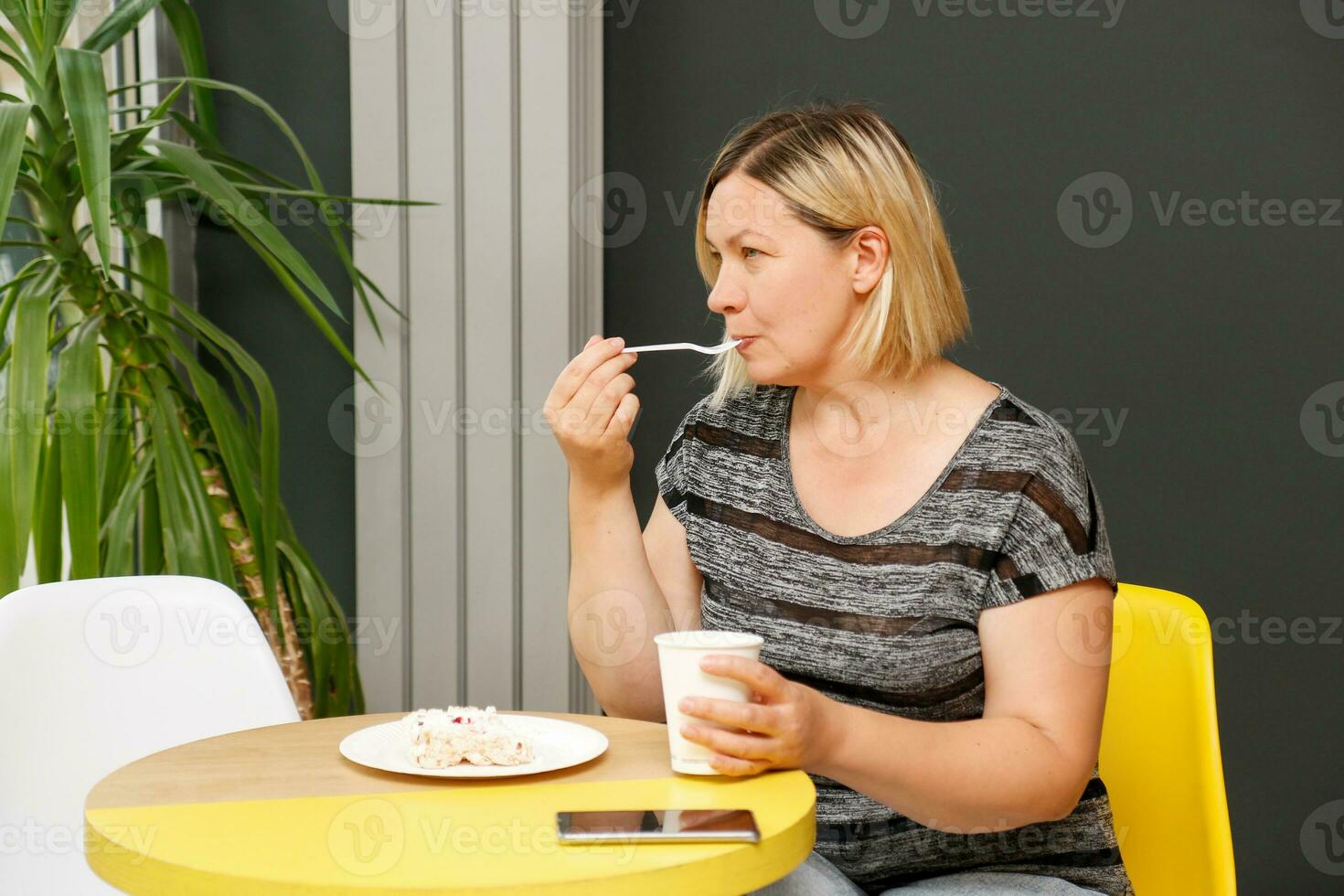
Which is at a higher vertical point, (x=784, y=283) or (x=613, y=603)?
(x=784, y=283)

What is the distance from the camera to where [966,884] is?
3.93ft

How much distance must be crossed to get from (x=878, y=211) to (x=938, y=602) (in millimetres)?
422

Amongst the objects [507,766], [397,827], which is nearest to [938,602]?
[507,766]

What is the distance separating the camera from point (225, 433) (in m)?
1.93

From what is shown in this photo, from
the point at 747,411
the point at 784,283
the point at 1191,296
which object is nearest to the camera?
the point at 784,283

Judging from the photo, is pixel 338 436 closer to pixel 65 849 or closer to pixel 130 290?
pixel 130 290

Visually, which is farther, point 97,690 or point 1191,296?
point 1191,296

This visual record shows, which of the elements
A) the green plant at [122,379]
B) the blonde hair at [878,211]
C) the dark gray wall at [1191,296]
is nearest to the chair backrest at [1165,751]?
the blonde hair at [878,211]

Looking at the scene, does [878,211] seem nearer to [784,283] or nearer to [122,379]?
[784,283]

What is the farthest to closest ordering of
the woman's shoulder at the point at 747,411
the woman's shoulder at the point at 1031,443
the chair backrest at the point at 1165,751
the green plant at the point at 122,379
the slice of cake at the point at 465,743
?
1. the green plant at the point at 122,379
2. the woman's shoulder at the point at 747,411
3. the chair backrest at the point at 1165,751
4. the woman's shoulder at the point at 1031,443
5. the slice of cake at the point at 465,743

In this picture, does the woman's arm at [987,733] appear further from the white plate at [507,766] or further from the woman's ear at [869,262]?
the woman's ear at [869,262]

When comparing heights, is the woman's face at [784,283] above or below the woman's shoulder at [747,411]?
above

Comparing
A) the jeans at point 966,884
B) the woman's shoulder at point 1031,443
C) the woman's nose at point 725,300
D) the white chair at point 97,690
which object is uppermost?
the woman's nose at point 725,300

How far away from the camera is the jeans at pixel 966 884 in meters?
1.17
